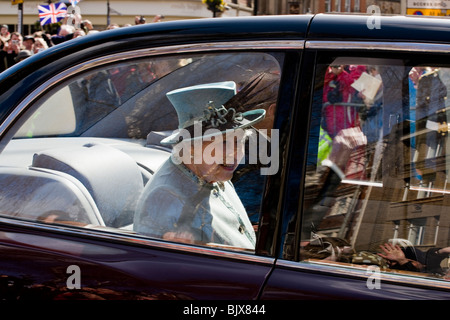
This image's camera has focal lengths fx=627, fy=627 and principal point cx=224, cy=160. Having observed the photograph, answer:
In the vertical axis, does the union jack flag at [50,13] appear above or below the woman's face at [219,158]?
above

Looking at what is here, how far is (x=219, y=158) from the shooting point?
6.44 ft

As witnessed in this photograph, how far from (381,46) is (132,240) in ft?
2.81

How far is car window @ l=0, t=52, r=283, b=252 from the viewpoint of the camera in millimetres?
1801

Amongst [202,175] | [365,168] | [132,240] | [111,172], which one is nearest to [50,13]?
[111,172]

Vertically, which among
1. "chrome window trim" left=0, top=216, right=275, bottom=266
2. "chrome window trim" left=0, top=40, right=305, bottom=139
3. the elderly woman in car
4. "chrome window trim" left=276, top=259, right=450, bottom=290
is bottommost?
"chrome window trim" left=276, top=259, right=450, bottom=290

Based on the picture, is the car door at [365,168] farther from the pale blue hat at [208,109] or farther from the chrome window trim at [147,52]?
the pale blue hat at [208,109]

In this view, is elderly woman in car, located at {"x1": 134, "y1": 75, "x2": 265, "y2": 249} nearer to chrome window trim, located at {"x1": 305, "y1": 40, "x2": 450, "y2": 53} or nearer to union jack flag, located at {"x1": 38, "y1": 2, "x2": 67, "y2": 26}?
chrome window trim, located at {"x1": 305, "y1": 40, "x2": 450, "y2": 53}

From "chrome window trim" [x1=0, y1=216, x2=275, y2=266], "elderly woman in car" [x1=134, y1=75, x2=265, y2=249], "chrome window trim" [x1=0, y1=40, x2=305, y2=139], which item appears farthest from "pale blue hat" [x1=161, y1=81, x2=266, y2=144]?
"chrome window trim" [x1=0, y1=216, x2=275, y2=266]

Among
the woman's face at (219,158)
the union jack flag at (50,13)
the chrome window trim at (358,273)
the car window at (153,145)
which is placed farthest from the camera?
the union jack flag at (50,13)

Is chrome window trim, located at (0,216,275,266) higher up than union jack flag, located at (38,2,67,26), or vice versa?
union jack flag, located at (38,2,67,26)

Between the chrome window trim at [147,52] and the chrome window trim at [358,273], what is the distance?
1.88 ft

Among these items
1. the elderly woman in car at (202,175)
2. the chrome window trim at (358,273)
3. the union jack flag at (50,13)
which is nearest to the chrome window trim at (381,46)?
the elderly woman in car at (202,175)

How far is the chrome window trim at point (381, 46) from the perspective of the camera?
161 centimetres

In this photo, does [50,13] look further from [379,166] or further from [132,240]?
[379,166]
